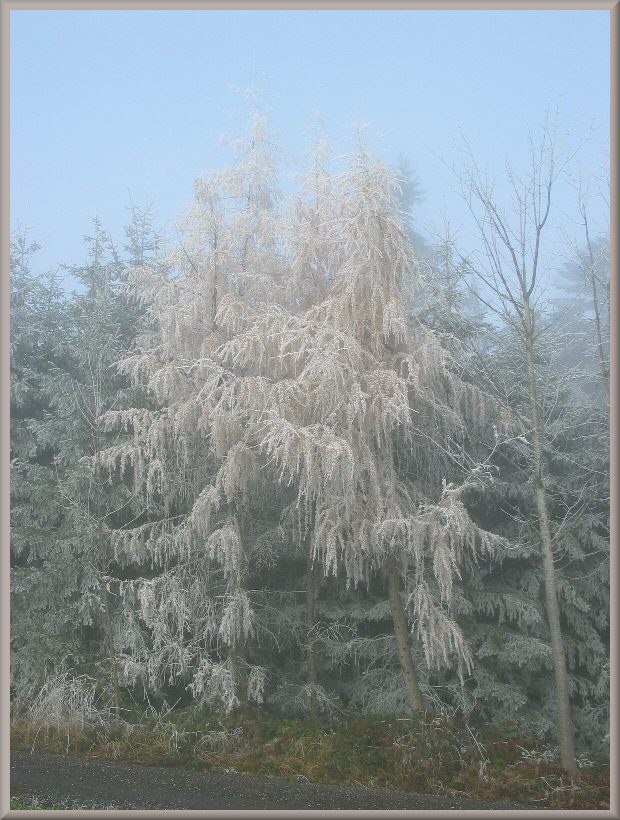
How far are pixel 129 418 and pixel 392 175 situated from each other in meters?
4.26

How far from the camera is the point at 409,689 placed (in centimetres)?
711

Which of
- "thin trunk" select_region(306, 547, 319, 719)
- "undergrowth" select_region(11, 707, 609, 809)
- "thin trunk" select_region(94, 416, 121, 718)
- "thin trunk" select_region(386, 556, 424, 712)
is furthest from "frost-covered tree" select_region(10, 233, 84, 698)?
"thin trunk" select_region(386, 556, 424, 712)

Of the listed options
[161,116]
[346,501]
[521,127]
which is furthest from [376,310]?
[161,116]

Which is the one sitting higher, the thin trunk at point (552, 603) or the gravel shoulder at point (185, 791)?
the thin trunk at point (552, 603)

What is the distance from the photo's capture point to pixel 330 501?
673cm

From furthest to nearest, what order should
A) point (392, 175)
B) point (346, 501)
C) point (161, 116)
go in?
point (161, 116) < point (392, 175) < point (346, 501)

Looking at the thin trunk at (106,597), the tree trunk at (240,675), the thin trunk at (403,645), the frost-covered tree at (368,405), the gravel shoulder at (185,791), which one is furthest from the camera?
the tree trunk at (240,675)

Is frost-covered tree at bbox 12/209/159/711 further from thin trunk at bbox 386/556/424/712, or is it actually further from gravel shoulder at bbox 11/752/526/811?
thin trunk at bbox 386/556/424/712

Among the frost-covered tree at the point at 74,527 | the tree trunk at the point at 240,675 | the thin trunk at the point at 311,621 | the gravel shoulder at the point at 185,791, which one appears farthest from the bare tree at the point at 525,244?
the frost-covered tree at the point at 74,527

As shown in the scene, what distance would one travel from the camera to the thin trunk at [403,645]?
23.2 ft

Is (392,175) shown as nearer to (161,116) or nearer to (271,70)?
(271,70)

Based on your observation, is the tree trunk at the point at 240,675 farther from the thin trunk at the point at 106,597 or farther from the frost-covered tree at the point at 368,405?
the frost-covered tree at the point at 368,405

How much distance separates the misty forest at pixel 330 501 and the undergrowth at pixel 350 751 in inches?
1.3

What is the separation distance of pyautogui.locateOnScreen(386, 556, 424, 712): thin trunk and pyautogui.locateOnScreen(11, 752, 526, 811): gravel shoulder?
1.40 metres
